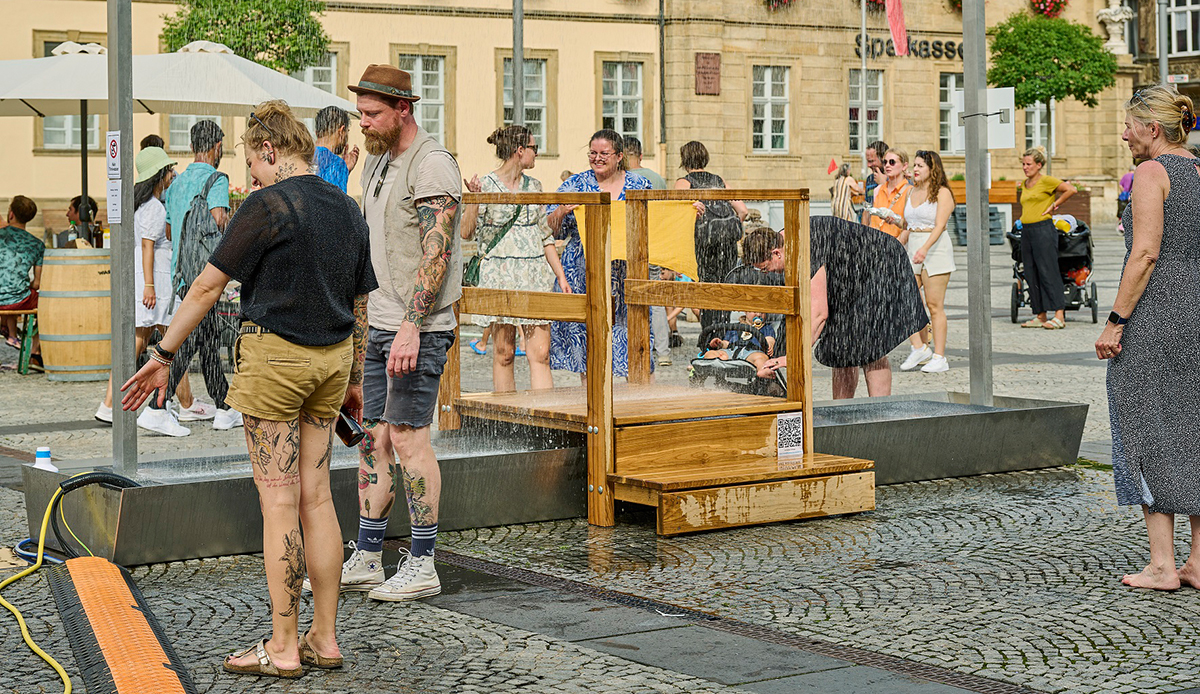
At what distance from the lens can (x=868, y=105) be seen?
41.7 meters

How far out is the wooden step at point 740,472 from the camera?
6.62 metres

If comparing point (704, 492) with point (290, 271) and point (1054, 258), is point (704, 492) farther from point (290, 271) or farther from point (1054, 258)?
point (1054, 258)

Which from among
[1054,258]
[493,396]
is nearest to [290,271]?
[493,396]

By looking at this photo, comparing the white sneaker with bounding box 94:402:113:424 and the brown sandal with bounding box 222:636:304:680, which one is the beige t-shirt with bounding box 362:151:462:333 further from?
the white sneaker with bounding box 94:402:113:424

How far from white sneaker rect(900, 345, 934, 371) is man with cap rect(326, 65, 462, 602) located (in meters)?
7.89

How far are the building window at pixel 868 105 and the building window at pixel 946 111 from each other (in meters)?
1.61

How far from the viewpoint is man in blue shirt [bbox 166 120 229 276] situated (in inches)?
391

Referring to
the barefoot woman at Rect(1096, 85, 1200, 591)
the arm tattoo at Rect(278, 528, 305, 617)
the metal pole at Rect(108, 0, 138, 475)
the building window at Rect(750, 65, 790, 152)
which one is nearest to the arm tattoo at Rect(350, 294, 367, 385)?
the arm tattoo at Rect(278, 528, 305, 617)

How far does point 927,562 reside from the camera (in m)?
6.09

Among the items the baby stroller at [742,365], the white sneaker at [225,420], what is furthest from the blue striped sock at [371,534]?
the white sneaker at [225,420]

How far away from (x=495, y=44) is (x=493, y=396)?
28998 millimetres

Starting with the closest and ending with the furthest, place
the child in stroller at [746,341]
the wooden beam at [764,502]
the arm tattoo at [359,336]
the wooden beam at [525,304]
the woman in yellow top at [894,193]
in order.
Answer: the arm tattoo at [359,336] → the wooden beam at [764,502] → the wooden beam at [525,304] → the child in stroller at [746,341] → the woman in yellow top at [894,193]

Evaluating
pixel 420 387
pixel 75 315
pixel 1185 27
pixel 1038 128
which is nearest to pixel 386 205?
pixel 420 387

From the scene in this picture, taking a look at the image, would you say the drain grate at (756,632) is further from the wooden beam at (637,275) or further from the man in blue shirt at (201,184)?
the man in blue shirt at (201,184)
